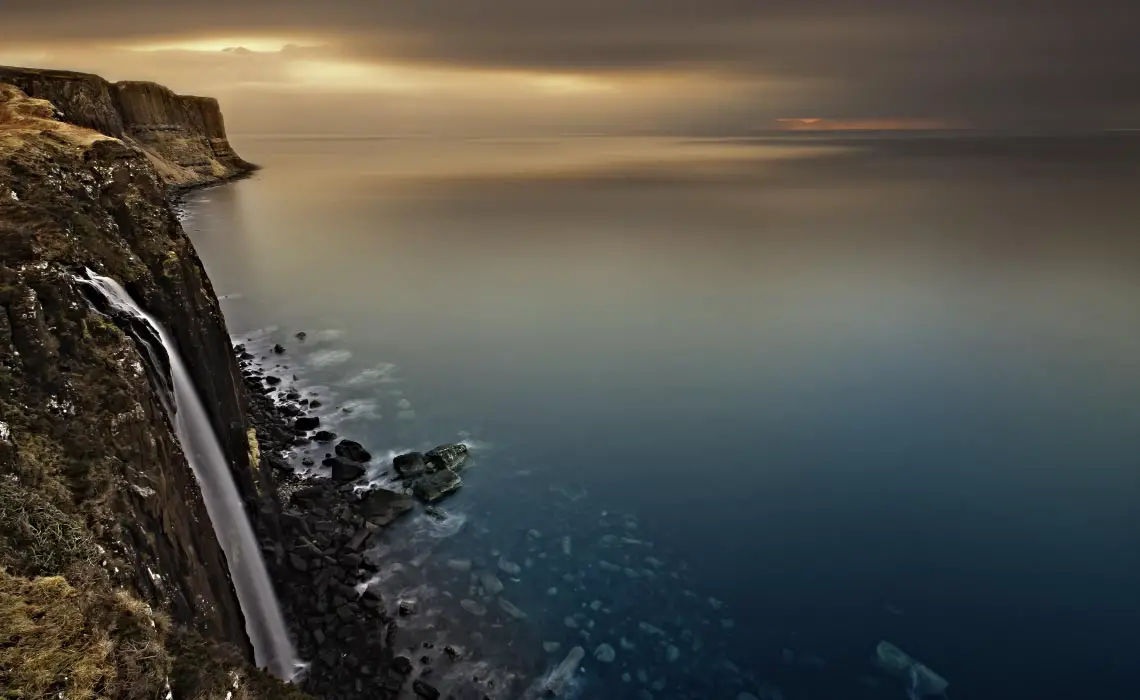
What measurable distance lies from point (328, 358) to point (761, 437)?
19.6 meters

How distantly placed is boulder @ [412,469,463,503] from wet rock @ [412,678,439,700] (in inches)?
270

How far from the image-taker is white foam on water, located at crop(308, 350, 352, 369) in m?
30.0

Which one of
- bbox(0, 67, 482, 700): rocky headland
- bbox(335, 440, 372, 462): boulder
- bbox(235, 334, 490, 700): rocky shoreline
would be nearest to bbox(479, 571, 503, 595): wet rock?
bbox(235, 334, 490, 700): rocky shoreline

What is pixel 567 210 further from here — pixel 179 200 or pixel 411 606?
pixel 411 606

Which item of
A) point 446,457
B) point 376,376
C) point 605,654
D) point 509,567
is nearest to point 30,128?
point 446,457

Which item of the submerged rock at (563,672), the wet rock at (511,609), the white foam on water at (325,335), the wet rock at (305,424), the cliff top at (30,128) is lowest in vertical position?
the submerged rock at (563,672)

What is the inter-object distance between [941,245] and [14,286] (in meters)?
63.2

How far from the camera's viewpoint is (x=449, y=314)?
3841 centimetres

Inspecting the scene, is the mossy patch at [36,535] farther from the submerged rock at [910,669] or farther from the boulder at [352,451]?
the submerged rock at [910,669]

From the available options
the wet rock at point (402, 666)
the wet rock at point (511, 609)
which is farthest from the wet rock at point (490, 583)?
the wet rock at point (402, 666)

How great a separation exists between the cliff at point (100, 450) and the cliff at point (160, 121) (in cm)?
4797

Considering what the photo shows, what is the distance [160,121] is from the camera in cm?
9144

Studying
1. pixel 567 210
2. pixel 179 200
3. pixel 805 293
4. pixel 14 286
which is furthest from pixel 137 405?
pixel 179 200

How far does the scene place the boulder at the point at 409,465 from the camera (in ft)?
67.3
